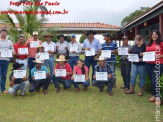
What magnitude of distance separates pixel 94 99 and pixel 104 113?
106 cm

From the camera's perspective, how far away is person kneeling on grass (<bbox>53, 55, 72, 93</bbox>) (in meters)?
5.80

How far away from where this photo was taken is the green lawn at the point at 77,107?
381 cm

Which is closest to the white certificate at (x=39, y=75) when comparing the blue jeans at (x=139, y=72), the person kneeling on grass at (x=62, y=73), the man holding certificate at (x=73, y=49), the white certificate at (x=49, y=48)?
the person kneeling on grass at (x=62, y=73)

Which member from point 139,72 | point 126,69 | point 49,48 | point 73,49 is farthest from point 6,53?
point 139,72

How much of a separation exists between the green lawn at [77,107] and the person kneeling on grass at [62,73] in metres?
0.37

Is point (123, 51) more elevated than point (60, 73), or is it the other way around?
point (123, 51)

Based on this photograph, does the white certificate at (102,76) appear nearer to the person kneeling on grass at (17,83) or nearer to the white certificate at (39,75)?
the white certificate at (39,75)

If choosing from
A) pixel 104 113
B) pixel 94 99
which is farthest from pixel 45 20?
pixel 104 113

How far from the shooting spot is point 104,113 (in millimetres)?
4078

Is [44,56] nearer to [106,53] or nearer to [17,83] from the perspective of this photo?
[17,83]

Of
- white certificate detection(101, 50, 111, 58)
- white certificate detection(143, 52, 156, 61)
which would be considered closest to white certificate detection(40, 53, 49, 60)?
white certificate detection(101, 50, 111, 58)

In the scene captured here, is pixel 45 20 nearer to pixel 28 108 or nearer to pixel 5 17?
pixel 5 17

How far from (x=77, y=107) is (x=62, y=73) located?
158cm

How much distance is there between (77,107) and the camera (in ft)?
14.7
